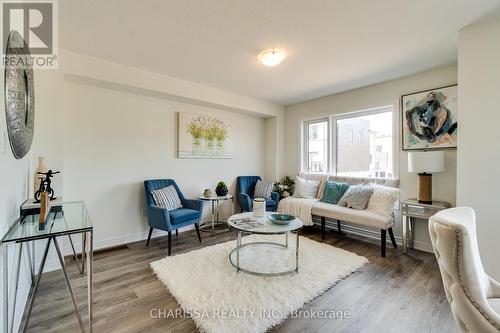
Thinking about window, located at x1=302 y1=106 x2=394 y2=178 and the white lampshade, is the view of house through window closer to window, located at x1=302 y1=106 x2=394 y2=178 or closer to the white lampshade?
window, located at x1=302 y1=106 x2=394 y2=178

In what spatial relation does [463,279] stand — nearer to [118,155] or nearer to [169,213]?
[169,213]

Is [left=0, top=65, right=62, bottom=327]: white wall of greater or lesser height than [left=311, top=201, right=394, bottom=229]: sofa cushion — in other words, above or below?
above

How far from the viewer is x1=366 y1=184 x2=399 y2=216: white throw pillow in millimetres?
3090

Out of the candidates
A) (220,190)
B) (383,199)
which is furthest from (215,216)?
(383,199)

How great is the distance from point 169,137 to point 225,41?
6.32ft

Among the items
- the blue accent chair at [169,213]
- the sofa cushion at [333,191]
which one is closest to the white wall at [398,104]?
the sofa cushion at [333,191]

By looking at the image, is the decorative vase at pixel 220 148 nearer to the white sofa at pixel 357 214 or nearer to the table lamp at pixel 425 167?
the white sofa at pixel 357 214

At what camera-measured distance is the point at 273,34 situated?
7.43 feet

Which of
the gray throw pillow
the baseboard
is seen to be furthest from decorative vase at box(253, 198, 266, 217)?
the baseboard

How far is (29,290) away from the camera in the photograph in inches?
82.5

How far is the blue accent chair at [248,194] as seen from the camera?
400cm

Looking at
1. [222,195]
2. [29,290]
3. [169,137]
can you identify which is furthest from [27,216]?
[222,195]

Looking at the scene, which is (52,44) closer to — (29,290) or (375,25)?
(29,290)

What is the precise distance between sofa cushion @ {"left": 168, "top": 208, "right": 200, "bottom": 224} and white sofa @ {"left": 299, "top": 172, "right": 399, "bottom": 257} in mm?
1859
